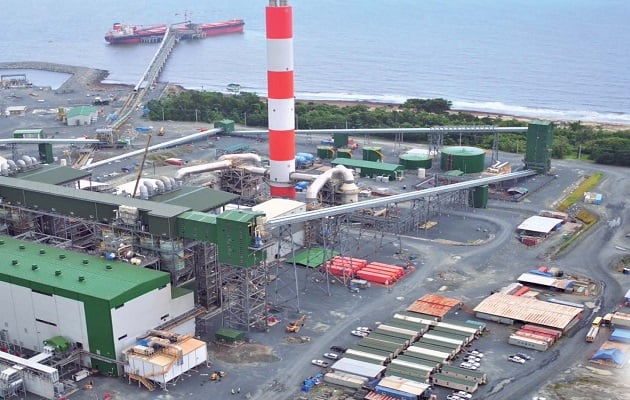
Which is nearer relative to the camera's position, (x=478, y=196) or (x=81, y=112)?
(x=478, y=196)

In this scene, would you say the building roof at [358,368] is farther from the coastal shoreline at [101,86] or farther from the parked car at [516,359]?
the coastal shoreline at [101,86]

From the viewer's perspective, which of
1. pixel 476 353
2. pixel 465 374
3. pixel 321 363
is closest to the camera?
pixel 465 374

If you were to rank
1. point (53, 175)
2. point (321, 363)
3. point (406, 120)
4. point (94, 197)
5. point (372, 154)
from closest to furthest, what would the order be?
point (321, 363), point (94, 197), point (53, 175), point (372, 154), point (406, 120)

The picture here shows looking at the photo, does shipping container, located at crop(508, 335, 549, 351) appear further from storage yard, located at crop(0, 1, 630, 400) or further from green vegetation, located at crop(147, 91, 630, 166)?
green vegetation, located at crop(147, 91, 630, 166)

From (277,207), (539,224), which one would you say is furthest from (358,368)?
(539,224)

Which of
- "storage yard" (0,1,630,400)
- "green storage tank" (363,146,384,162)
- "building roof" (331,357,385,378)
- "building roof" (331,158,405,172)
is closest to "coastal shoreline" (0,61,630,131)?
"green storage tank" (363,146,384,162)

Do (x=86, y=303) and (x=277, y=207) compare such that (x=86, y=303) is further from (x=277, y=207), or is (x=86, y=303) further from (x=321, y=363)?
(x=277, y=207)

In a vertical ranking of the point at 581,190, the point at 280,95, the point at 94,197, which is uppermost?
the point at 280,95
